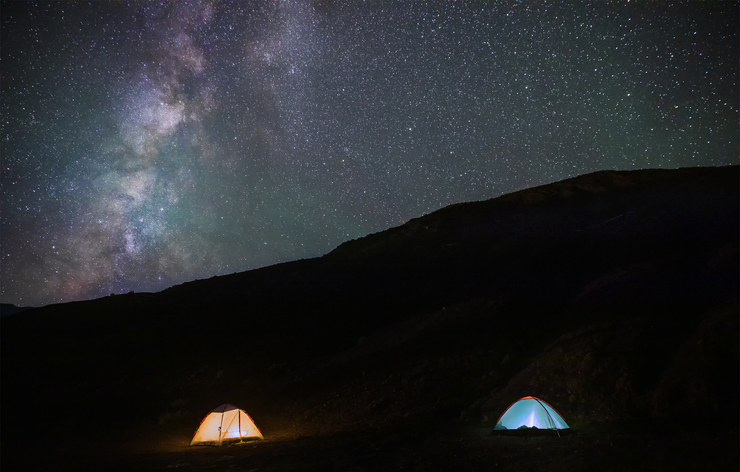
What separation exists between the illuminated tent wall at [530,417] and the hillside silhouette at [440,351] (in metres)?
0.52

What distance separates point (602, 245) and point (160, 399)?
79.8 feet

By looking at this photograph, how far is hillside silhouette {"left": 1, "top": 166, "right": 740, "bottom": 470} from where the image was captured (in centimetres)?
1184

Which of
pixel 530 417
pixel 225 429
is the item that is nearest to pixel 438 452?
pixel 530 417

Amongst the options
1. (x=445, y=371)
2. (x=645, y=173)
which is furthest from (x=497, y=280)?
(x=645, y=173)

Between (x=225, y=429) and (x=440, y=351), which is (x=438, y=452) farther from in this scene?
(x=440, y=351)

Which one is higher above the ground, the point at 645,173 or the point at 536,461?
the point at 645,173

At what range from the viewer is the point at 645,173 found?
1667 inches

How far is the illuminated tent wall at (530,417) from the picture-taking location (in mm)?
12242

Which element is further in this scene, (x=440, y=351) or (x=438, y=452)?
(x=440, y=351)

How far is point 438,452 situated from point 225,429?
6794 millimetres

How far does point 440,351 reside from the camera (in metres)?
20.0

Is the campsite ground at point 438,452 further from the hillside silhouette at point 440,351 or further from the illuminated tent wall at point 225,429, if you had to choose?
the illuminated tent wall at point 225,429

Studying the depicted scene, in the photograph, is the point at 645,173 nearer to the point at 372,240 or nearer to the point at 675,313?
the point at 372,240

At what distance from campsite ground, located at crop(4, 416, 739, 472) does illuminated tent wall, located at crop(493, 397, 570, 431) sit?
0.91ft
